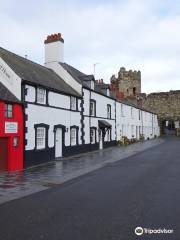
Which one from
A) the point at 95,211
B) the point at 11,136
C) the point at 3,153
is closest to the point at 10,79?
the point at 11,136

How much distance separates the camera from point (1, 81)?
19.2 metres

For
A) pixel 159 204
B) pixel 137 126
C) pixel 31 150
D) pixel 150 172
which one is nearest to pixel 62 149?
pixel 31 150

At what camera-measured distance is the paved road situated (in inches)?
258

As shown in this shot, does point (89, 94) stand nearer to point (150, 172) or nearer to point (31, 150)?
point (31, 150)

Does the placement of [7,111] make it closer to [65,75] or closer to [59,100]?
[59,100]

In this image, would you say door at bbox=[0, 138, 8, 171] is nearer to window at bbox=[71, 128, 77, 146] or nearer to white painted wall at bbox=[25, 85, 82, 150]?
white painted wall at bbox=[25, 85, 82, 150]

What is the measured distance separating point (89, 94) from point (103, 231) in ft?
76.7

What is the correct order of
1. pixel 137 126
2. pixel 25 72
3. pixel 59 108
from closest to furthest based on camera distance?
pixel 25 72
pixel 59 108
pixel 137 126

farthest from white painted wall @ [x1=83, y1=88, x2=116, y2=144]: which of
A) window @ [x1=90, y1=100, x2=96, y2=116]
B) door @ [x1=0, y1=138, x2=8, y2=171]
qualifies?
door @ [x1=0, y1=138, x2=8, y2=171]

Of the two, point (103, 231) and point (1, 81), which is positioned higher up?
point (1, 81)

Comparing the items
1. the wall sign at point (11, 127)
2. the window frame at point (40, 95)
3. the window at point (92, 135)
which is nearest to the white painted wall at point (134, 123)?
the window at point (92, 135)

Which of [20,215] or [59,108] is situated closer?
[20,215]

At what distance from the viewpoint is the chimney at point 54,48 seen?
94.4 ft

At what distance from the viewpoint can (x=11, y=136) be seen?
1762 centimetres
